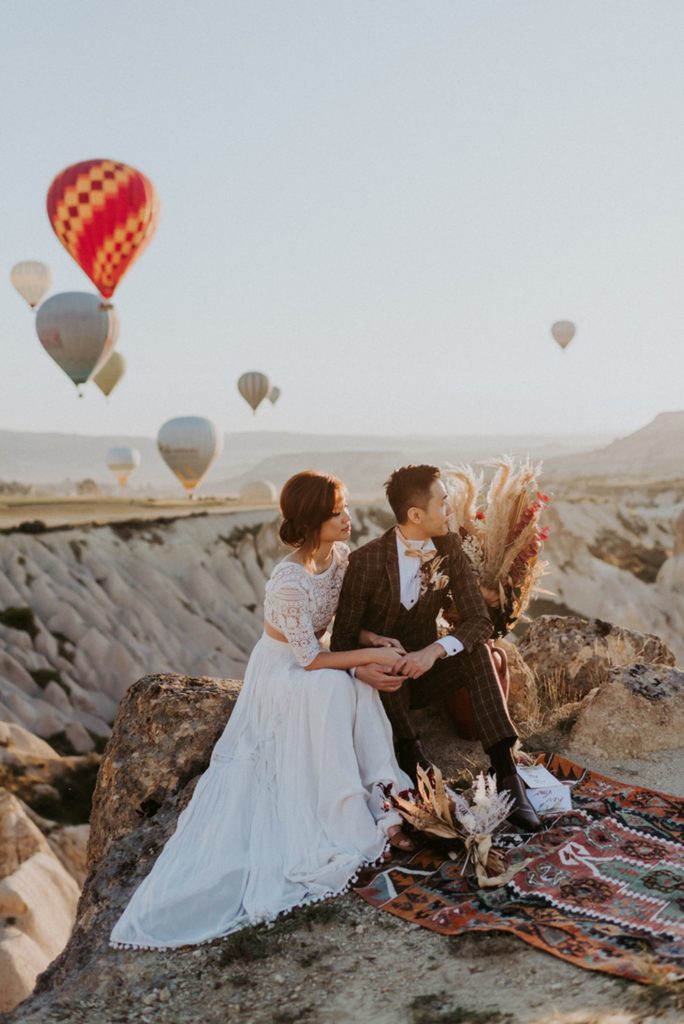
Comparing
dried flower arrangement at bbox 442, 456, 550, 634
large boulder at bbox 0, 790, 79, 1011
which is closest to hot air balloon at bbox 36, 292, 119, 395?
large boulder at bbox 0, 790, 79, 1011

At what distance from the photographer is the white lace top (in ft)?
16.2

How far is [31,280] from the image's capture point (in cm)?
4409

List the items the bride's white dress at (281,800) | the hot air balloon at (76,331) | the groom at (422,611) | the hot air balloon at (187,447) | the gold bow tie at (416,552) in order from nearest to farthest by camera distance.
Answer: the bride's white dress at (281,800) → the groom at (422,611) → the gold bow tie at (416,552) → the hot air balloon at (76,331) → the hot air balloon at (187,447)

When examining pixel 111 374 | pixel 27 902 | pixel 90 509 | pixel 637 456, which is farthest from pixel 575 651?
pixel 637 456

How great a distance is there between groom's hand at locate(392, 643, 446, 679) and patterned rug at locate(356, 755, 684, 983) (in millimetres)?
816

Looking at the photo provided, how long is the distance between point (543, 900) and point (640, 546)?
5749 cm

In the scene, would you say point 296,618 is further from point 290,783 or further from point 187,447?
point 187,447

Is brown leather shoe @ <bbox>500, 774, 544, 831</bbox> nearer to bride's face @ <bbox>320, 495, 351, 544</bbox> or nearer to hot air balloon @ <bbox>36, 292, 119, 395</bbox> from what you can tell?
bride's face @ <bbox>320, 495, 351, 544</bbox>

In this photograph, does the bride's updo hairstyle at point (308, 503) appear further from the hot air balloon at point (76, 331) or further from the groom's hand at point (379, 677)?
the hot air balloon at point (76, 331)

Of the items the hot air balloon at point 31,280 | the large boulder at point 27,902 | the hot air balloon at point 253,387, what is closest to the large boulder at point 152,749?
the large boulder at point 27,902

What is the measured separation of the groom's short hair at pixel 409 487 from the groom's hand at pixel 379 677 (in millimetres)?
792

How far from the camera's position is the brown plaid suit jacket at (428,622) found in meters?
5.25

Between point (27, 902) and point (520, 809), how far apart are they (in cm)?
1597

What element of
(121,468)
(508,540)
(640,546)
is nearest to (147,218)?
(508,540)
